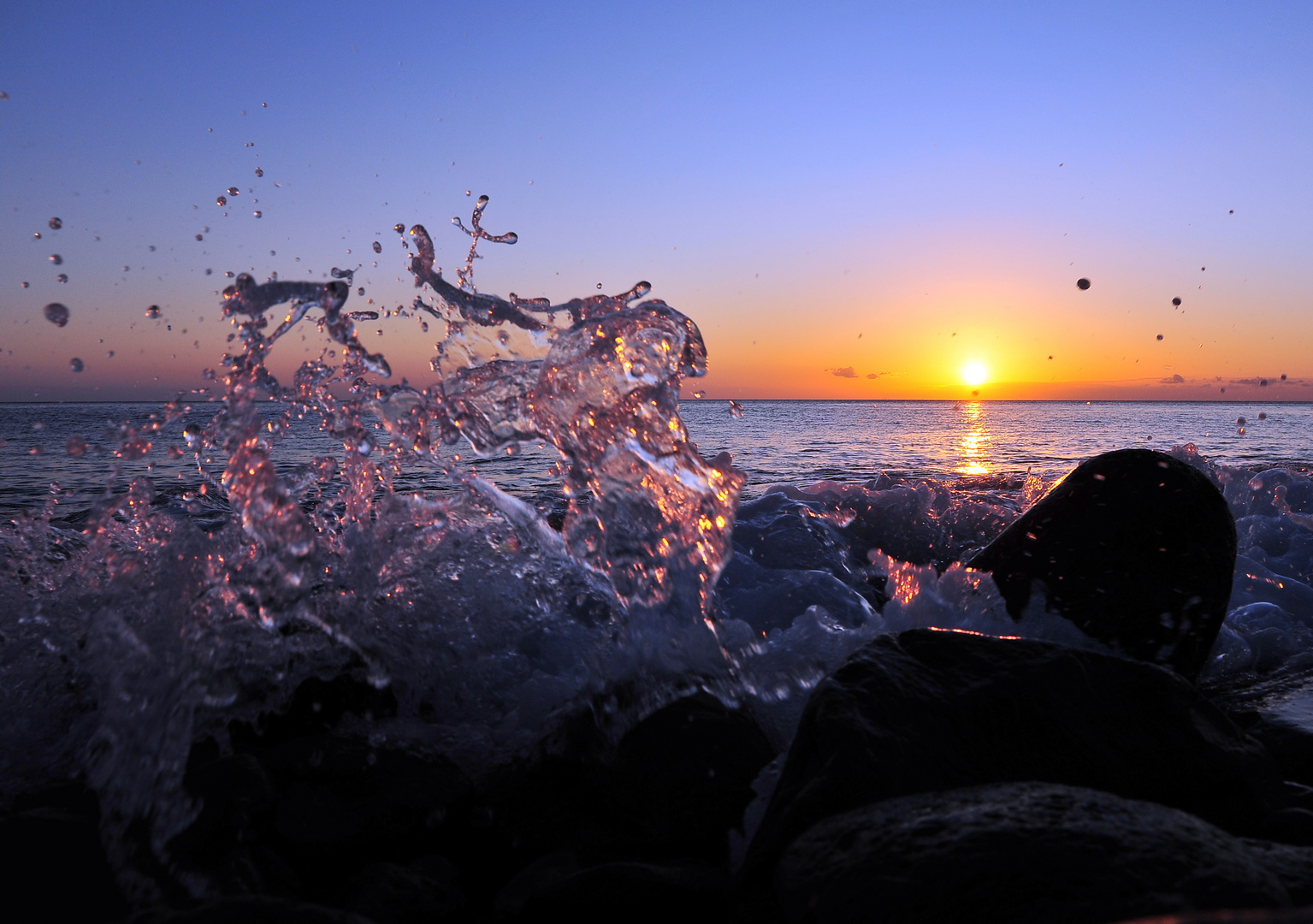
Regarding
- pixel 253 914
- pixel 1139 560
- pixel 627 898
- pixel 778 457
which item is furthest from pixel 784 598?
pixel 778 457

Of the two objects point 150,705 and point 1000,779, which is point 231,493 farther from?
point 1000,779

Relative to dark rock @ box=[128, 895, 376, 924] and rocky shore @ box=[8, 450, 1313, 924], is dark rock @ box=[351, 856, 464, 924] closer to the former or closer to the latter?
A: rocky shore @ box=[8, 450, 1313, 924]

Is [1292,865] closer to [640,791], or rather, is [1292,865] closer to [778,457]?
[640,791]

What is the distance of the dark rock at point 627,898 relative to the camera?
1.61m

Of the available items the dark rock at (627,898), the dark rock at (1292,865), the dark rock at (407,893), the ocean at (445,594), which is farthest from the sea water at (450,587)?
the dark rock at (1292,865)

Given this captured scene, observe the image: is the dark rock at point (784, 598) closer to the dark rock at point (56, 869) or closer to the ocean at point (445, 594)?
the ocean at point (445, 594)

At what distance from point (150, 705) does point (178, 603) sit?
0.54 metres

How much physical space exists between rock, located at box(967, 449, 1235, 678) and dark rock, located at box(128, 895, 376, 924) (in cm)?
302

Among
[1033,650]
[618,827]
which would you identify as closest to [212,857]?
[618,827]

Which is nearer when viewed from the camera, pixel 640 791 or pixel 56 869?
pixel 56 869

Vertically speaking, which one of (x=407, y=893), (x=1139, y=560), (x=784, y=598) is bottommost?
(x=407, y=893)

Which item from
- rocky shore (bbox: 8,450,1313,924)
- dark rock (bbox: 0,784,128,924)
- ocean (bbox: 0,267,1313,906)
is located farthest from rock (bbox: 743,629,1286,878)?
dark rock (bbox: 0,784,128,924)

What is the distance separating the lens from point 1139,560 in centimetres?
317

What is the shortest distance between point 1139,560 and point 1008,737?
169 centimetres
